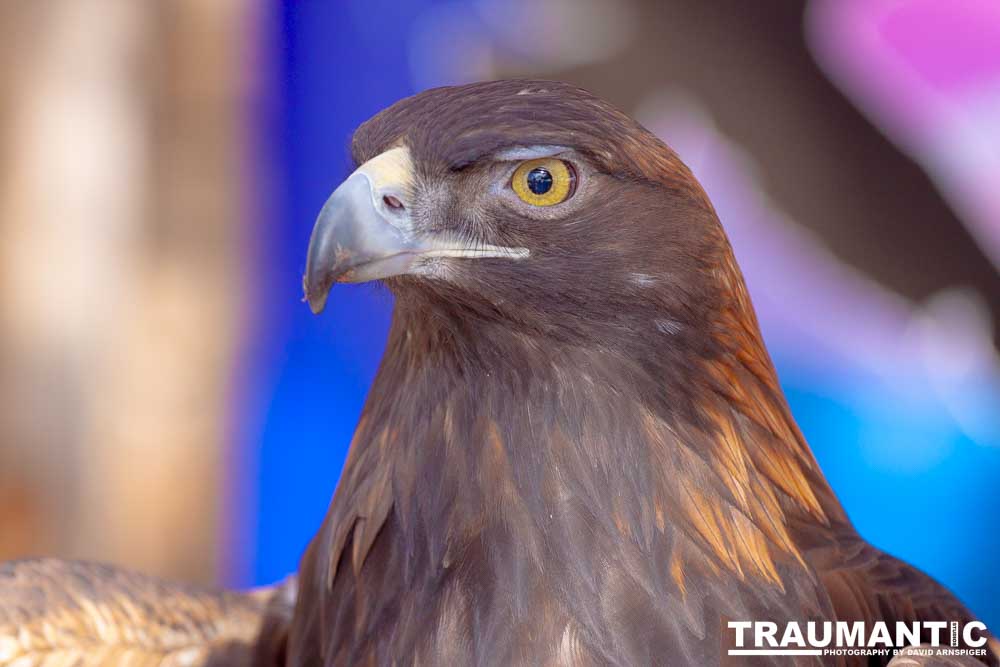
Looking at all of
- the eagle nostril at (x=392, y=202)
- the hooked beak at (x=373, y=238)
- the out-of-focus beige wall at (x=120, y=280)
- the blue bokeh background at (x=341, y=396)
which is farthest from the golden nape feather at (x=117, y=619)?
the out-of-focus beige wall at (x=120, y=280)

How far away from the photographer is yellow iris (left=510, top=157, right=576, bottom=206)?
143 cm

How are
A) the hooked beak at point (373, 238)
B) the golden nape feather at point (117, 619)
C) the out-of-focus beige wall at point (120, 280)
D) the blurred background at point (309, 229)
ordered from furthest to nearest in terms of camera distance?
the out-of-focus beige wall at point (120, 280) → the blurred background at point (309, 229) → the golden nape feather at point (117, 619) → the hooked beak at point (373, 238)

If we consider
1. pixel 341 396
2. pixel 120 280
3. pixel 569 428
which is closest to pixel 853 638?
pixel 569 428

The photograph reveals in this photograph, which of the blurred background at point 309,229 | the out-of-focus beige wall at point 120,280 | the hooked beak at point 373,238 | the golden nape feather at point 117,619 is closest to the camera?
the hooked beak at point 373,238

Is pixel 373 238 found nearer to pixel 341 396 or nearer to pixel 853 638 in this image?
pixel 853 638

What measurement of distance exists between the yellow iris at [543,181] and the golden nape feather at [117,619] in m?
1.13

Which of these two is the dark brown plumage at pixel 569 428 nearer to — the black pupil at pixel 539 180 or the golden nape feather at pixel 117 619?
the black pupil at pixel 539 180

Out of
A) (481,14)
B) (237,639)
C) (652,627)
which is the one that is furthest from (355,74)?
(652,627)

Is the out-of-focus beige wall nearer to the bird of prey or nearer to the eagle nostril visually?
the bird of prey

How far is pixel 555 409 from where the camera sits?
1.50 m

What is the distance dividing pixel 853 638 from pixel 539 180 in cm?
80

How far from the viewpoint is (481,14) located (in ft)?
10.8

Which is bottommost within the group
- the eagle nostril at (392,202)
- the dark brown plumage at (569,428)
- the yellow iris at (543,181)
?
the dark brown plumage at (569,428)

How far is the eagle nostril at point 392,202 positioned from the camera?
141cm
